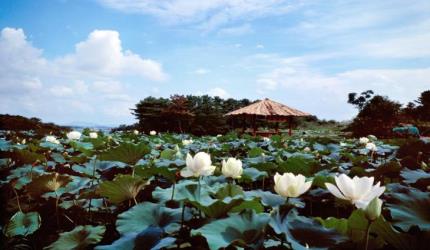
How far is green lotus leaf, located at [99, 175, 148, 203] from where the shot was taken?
1525 mm

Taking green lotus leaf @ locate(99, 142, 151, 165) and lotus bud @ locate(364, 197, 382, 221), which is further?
green lotus leaf @ locate(99, 142, 151, 165)

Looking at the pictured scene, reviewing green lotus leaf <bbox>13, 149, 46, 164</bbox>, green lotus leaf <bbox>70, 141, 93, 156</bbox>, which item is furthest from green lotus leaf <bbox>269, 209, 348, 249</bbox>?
green lotus leaf <bbox>13, 149, 46, 164</bbox>

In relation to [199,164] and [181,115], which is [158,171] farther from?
[181,115]

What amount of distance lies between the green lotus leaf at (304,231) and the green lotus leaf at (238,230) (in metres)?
0.04

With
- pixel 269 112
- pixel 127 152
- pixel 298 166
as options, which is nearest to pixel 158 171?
pixel 127 152

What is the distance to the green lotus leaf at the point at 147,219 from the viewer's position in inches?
53.8

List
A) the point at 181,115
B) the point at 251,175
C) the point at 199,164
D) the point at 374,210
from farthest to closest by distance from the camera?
1. the point at 181,115
2. the point at 251,175
3. the point at 199,164
4. the point at 374,210

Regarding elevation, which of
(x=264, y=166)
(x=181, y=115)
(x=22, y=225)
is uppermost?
(x=181, y=115)

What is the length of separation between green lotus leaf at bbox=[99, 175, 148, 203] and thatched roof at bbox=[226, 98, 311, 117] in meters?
17.4

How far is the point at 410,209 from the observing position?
130 cm

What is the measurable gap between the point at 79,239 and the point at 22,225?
52cm

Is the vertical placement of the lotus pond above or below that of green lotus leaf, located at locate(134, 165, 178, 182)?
below

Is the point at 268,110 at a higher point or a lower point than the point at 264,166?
higher

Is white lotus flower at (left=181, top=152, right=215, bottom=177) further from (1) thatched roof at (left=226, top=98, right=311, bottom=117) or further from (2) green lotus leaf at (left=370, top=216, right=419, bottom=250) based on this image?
(1) thatched roof at (left=226, top=98, right=311, bottom=117)
